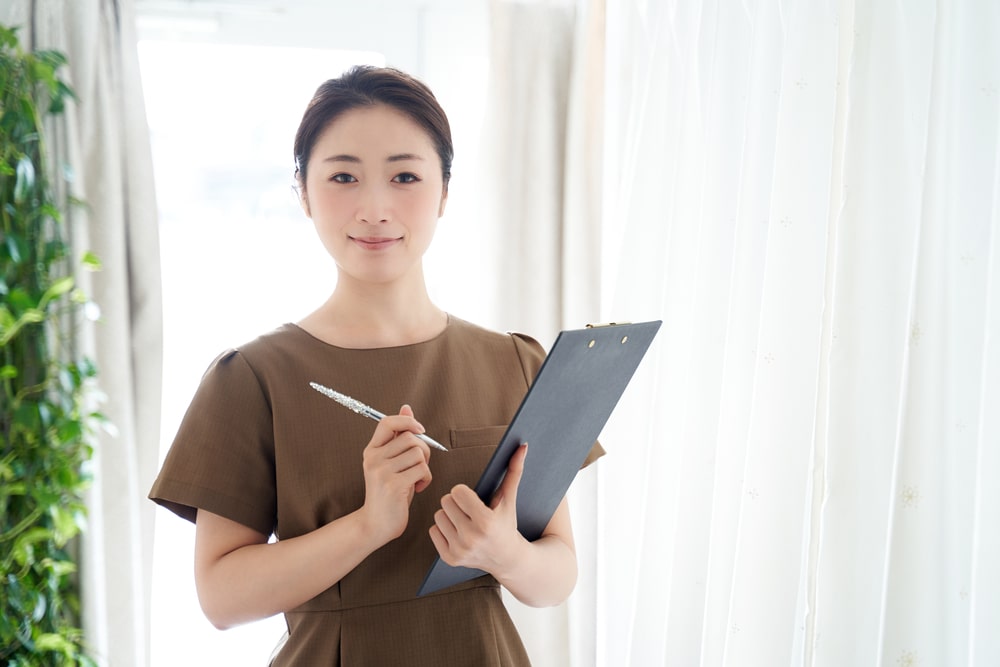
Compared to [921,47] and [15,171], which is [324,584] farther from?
[15,171]

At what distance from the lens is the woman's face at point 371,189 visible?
1.01 m

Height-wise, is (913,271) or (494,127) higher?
(494,127)

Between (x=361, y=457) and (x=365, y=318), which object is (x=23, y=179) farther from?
(x=361, y=457)

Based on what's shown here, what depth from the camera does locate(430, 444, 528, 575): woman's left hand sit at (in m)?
0.86

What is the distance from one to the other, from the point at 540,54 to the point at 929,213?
1326 millimetres

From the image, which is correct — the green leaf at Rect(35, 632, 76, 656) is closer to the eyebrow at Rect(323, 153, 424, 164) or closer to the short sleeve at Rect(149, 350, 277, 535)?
the short sleeve at Rect(149, 350, 277, 535)

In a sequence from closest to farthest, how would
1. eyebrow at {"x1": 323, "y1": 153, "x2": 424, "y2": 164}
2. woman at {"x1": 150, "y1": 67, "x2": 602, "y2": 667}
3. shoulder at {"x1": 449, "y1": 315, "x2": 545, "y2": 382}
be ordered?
woman at {"x1": 150, "y1": 67, "x2": 602, "y2": 667} < eyebrow at {"x1": 323, "y1": 153, "x2": 424, "y2": 164} < shoulder at {"x1": 449, "y1": 315, "x2": 545, "y2": 382}

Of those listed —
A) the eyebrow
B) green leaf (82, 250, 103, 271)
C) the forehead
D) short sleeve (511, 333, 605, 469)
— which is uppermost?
the forehead

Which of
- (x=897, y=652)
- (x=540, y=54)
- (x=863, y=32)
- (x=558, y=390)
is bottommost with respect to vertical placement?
(x=897, y=652)

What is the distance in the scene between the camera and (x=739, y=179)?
137 cm

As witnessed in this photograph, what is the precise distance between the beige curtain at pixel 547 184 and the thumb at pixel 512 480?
1.15 m

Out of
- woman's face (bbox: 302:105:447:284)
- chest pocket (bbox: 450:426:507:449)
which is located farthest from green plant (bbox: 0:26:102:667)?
chest pocket (bbox: 450:426:507:449)

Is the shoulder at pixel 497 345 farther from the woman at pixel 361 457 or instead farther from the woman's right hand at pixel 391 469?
the woman's right hand at pixel 391 469

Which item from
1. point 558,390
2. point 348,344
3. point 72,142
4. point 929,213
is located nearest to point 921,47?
point 929,213
